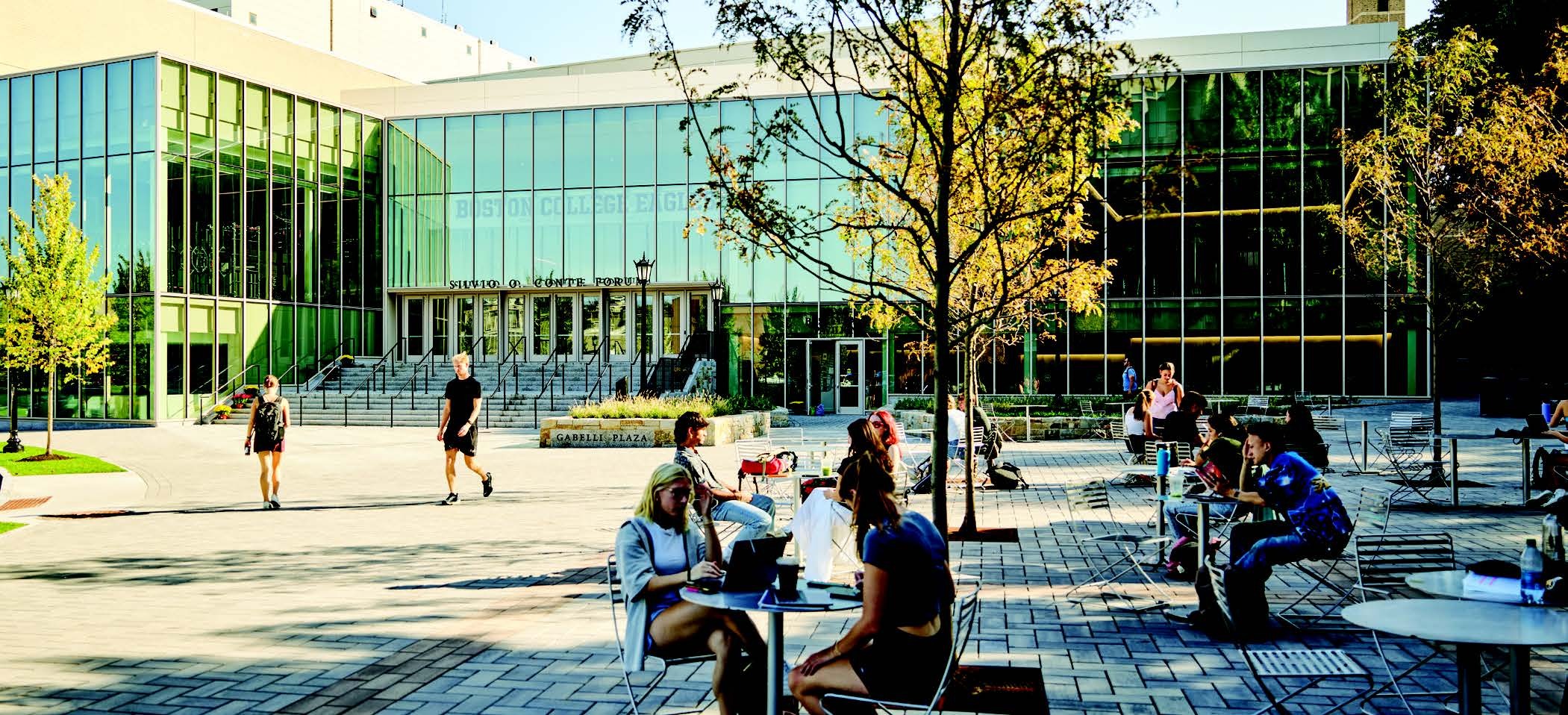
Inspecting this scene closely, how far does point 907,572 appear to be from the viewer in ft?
13.9

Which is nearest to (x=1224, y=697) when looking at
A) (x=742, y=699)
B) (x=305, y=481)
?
(x=742, y=699)

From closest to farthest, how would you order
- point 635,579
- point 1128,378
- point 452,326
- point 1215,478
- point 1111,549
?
1. point 635,579
2. point 1215,478
3. point 1111,549
4. point 1128,378
5. point 452,326

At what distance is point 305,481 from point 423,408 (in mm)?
15383

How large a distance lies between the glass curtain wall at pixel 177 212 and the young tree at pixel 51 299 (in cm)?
840

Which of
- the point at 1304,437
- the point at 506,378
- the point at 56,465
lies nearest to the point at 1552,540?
the point at 1304,437

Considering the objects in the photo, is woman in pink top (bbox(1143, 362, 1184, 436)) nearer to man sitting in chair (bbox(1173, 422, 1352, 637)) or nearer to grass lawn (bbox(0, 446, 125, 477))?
man sitting in chair (bbox(1173, 422, 1352, 637))

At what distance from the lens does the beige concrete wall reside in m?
38.6

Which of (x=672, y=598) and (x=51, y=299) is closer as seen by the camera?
(x=672, y=598)

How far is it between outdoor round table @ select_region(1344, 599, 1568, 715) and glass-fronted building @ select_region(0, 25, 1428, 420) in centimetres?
2744

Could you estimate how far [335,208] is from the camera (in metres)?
38.4

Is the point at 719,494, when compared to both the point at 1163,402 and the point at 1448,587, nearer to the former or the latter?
the point at 1448,587

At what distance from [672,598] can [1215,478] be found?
17.4 ft

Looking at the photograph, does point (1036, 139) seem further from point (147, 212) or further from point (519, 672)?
point (147, 212)

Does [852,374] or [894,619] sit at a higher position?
[852,374]
